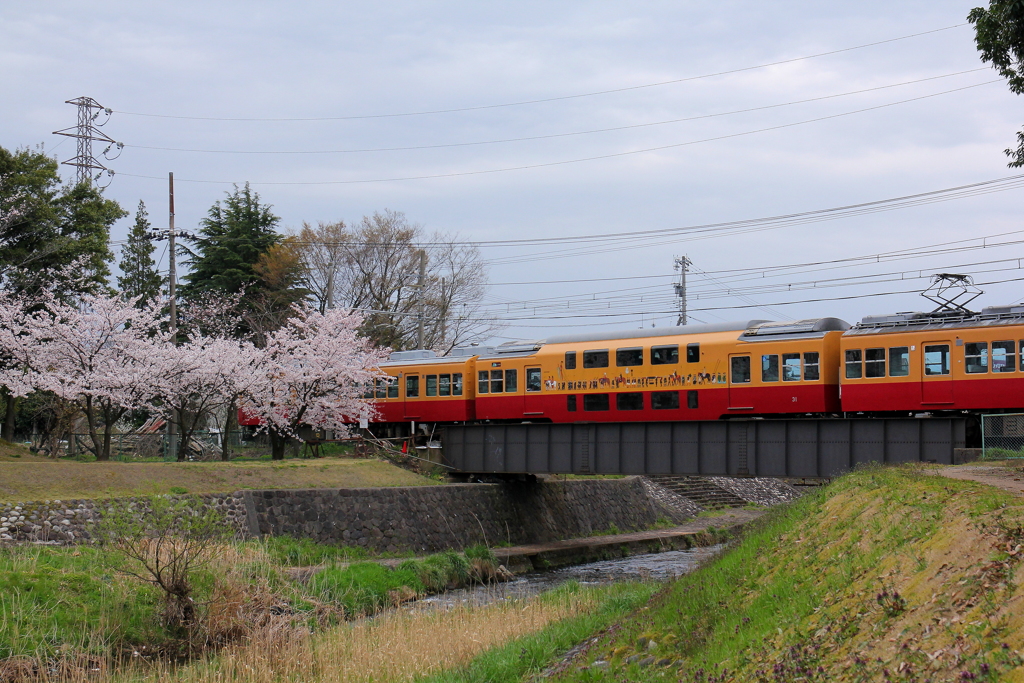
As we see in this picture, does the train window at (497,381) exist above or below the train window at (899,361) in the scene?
below

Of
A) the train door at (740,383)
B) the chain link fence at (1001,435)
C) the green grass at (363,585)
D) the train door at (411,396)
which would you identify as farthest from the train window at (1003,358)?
the train door at (411,396)

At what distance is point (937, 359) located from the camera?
25734mm

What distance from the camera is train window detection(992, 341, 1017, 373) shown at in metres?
24.6

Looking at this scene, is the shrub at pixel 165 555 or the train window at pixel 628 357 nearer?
the shrub at pixel 165 555

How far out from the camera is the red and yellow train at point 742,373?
25297 millimetres

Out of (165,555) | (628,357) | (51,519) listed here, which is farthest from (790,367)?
(51,519)

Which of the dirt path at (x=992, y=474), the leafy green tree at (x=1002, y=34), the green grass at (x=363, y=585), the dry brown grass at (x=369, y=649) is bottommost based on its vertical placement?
the green grass at (x=363, y=585)

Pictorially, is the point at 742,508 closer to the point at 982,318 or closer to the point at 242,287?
the point at 982,318

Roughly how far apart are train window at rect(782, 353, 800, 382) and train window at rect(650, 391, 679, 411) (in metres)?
3.85

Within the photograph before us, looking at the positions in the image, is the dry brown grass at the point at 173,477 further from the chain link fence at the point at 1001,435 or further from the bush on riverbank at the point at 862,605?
the chain link fence at the point at 1001,435

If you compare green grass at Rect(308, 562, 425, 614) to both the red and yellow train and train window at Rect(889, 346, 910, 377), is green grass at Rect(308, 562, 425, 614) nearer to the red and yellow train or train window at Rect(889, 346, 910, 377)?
the red and yellow train

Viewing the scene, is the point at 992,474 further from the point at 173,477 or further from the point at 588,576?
the point at 173,477

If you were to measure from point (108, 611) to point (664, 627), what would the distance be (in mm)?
9734

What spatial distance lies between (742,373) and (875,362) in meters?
4.20
